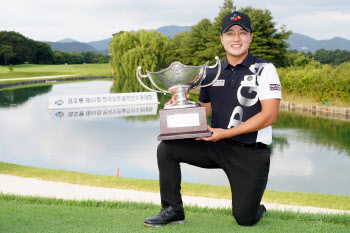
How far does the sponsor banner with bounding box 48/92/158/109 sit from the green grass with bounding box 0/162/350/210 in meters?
14.6

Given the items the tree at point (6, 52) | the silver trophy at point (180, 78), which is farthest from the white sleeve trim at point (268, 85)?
the tree at point (6, 52)

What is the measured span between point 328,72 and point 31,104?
1672 cm

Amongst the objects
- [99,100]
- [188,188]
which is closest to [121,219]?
[188,188]

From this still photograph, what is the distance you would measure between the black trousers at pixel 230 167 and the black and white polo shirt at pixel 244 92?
5.8 inches

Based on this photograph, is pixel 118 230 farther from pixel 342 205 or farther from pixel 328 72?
pixel 328 72

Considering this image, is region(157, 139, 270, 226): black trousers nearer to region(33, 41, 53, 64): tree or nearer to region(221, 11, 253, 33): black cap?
region(221, 11, 253, 33): black cap

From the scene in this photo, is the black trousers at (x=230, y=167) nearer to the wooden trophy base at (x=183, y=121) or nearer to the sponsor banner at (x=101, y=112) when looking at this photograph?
the wooden trophy base at (x=183, y=121)

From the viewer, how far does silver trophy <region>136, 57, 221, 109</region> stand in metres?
2.97

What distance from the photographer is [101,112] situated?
66.6ft

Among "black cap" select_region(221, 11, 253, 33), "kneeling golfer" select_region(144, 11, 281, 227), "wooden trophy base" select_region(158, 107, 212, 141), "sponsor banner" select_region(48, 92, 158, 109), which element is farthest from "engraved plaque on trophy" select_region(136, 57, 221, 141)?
"sponsor banner" select_region(48, 92, 158, 109)

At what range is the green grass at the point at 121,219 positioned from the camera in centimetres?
300

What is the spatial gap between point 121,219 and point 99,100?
65.1ft

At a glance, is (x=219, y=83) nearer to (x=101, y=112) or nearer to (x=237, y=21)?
(x=237, y=21)

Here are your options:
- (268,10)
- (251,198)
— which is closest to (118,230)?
(251,198)
